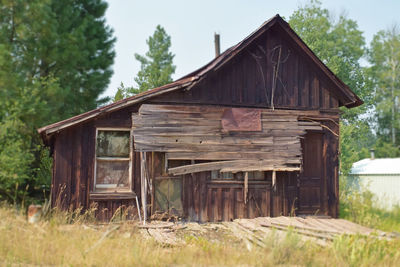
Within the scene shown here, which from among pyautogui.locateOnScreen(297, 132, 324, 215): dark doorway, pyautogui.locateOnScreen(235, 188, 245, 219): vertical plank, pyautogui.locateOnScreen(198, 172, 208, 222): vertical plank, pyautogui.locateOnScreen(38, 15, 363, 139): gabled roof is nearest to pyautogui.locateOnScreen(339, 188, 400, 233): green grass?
pyautogui.locateOnScreen(297, 132, 324, 215): dark doorway

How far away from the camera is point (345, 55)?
35156 mm

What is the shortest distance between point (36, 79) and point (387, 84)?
34022 mm

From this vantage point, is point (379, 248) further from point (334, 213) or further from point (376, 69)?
point (376, 69)

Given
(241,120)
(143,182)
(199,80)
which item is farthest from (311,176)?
(143,182)

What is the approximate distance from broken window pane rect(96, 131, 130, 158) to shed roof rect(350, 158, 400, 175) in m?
20.6

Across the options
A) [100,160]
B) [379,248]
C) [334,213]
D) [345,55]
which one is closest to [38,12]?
[100,160]

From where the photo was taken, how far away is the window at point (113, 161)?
10.4 meters

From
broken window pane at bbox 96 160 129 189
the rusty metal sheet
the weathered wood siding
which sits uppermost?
the weathered wood siding

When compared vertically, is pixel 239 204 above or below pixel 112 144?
below

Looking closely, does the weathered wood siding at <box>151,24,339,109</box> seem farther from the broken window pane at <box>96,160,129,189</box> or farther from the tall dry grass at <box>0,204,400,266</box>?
the tall dry grass at <box>0,204,400,266</box>

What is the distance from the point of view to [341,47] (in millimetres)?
34375

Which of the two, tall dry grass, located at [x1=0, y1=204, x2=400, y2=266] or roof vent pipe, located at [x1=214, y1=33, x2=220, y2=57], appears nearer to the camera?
tall dry grass, located at [x1=0, y1=204, x2=400, y2=266]

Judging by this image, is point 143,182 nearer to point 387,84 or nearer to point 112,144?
point 112,144

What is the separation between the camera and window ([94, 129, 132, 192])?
34.1 ft
